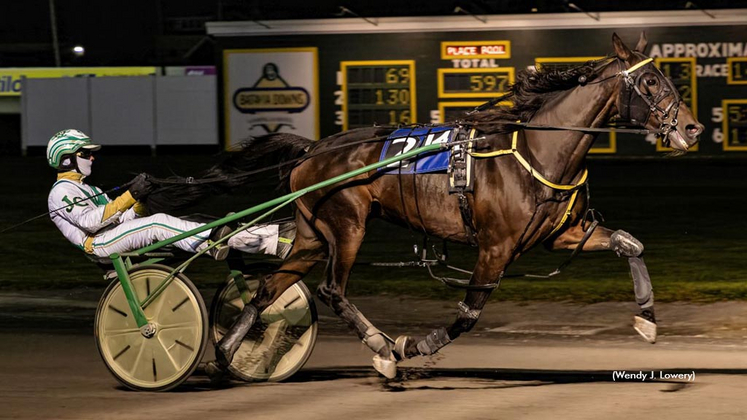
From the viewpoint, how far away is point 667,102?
7.00 metres

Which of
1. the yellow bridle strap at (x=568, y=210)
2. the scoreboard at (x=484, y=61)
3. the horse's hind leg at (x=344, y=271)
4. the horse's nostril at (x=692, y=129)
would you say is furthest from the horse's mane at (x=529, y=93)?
the scoreboard at (x=484, y=61)

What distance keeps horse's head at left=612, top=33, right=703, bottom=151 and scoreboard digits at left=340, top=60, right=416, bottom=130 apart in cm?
2156

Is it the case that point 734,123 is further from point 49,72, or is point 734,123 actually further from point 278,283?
point 49,72

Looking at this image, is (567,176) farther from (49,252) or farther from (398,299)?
(49,252)

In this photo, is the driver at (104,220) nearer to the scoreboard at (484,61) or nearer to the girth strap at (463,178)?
the girth strap at (463,178)

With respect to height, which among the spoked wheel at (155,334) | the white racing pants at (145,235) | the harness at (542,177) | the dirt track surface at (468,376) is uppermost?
the harness at (542,177)

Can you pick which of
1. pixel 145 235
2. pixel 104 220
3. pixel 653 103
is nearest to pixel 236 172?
pixel 145 235

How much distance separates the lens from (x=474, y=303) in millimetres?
7148

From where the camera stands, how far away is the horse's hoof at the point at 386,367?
287 inches

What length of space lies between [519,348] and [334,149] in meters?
2.07

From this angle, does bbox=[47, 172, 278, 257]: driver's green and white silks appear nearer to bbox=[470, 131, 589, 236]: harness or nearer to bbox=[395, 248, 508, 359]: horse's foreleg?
bbox=[395, 248, 508, 359]: horse's foreleg

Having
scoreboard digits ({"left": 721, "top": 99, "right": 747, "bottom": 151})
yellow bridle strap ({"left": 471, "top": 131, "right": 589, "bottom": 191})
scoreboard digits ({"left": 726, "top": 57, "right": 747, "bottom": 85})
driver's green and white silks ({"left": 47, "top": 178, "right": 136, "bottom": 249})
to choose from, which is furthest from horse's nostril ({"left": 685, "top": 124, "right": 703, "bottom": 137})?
scoreboard digits ({"left": 726, "top": 57, "right": 747, "bottom": 85})

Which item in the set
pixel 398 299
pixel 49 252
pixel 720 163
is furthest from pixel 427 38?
pixel 398 299

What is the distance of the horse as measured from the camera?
23.2 ft
